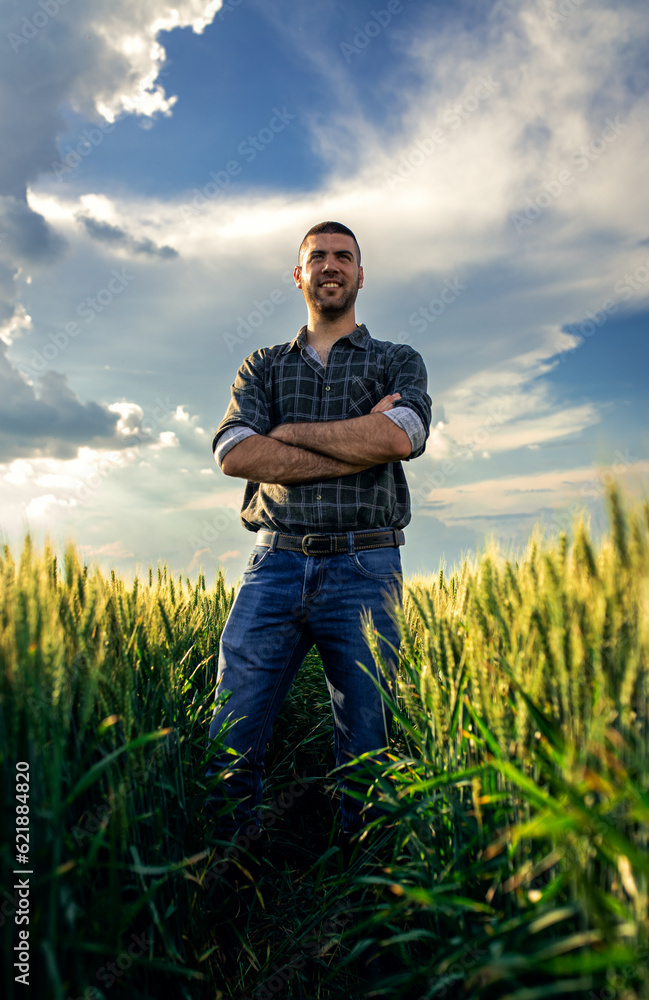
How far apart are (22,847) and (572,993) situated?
3.81 feet

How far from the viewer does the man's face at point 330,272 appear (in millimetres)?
3431

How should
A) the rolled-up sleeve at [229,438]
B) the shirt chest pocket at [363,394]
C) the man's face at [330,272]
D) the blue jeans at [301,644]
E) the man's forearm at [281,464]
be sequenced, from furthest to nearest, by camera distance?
the man's face at [330,272]
the shirt chest pocket at [363,394]
the rolled-up sleeve at [229,438]
the man's forearm at [281,464]
the blue jeans at [301,644]

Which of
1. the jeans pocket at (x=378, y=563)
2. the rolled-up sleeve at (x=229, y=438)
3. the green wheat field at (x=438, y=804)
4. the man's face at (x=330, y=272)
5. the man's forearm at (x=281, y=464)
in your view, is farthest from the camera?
the man's face at (x=330, y=272)

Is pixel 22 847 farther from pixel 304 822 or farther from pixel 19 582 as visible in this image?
pixel 304 822

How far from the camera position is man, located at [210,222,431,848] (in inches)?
110

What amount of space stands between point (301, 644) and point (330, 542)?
572mm

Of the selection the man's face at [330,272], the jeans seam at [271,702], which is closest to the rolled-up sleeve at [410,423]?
the man's face at [330,272]

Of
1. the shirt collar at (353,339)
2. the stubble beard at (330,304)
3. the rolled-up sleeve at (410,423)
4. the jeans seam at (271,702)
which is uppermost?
the stubble beard at (330,304)

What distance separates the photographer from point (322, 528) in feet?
9.91

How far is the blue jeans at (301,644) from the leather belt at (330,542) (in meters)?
0.03

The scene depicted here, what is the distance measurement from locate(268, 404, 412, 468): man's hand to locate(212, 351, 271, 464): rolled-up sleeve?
1.22 feet

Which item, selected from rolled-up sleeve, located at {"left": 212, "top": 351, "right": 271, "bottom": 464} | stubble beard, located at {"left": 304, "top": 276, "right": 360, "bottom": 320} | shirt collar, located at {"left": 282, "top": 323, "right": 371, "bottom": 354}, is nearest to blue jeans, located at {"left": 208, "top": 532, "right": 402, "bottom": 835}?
rolled-up sleeve, located at {"left": 212, "top": 351, "right": 271, "bottom": 464}

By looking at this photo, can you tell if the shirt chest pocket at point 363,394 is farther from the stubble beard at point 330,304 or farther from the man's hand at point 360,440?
the stubble beard at point 330,304

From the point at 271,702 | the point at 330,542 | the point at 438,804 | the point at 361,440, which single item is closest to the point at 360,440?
the point at 361,440
